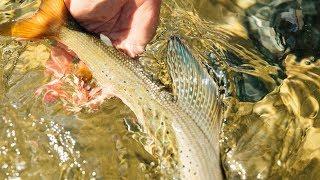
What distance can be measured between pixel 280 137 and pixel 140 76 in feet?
3.73

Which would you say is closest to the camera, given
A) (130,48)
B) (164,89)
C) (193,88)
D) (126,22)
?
(193,88)

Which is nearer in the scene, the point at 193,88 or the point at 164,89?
the point at 193,88

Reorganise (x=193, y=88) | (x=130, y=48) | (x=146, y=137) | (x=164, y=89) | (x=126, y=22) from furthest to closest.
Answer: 1. (x=126, y=22)
2. (x=130, y=48)
3. (x=146, y=137)
4. (x=164, y=89)
5. (x=193, y=88)

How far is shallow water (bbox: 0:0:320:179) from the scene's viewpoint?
3387 millimetres

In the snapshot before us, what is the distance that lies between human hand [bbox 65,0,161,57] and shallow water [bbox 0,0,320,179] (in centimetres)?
15

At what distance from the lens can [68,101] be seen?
380 cm

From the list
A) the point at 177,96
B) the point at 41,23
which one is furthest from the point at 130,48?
the point at 177,96

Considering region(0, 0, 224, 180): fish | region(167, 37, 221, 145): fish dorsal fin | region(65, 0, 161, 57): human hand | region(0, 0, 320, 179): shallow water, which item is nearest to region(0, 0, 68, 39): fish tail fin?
region(0, 0, 224, 180): fish

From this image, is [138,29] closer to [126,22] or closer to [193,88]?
[126,22]

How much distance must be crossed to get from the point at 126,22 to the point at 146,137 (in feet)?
3.90

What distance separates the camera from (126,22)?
4.18 meters

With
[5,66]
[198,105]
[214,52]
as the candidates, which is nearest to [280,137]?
[198,105]

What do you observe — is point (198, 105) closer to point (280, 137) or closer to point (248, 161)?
point (248, 161)

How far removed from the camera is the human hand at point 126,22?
13.0 feet
